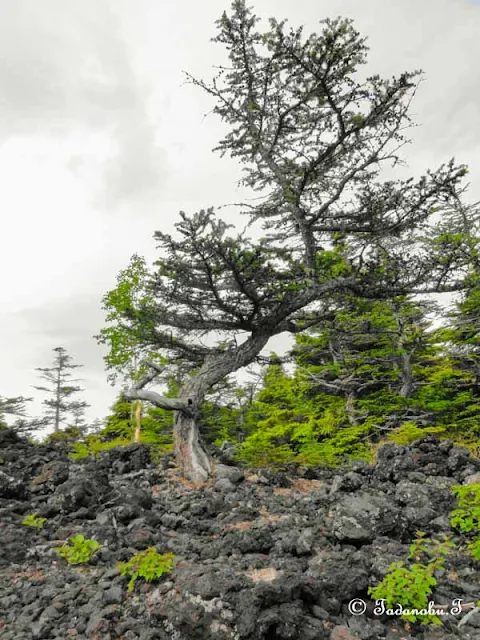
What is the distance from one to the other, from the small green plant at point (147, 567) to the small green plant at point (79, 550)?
0.79 meters

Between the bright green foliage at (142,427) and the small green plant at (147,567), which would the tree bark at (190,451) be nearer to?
the small green plant at (147,567)

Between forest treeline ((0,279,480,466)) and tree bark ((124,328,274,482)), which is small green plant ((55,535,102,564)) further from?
forest treeline ((0,279,480,466))

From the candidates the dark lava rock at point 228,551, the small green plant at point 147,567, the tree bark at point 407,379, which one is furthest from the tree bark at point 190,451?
the tree bark at point 407,379

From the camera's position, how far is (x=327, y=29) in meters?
7.62

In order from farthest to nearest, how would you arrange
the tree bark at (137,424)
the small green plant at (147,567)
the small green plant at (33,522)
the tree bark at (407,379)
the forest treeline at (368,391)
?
1. the tree bark at (407,379)
2. the tree bark at (137,424)
3. the forest treeline at (368,391)
4. the small green plant at (33,522)
5. the small green plant at (147,567)

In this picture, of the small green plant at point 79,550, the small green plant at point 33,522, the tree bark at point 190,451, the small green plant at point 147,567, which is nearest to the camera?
the small green plant at point 147,567

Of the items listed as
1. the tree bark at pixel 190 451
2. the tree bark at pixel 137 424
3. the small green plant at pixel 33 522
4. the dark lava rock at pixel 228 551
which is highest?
the tree bark at pixel 137 424

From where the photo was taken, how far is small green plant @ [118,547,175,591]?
3.83 meters

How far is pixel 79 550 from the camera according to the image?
4754 mm

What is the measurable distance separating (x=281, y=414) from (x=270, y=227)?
28.5ft

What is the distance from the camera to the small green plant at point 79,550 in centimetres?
464

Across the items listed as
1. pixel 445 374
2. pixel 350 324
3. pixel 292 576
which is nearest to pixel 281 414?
pixel 350 324

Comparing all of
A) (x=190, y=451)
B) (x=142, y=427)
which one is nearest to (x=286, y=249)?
(x=190, y=451)

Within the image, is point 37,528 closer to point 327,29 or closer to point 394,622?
point 394,622
